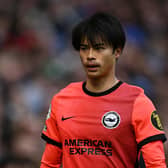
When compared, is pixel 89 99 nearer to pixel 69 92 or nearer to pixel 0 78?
pixel 69 92

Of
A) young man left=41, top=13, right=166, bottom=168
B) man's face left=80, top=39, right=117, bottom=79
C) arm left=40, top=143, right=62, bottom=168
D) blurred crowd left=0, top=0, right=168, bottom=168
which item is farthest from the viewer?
blurred crowd left=0, top=0, right=168, bottom=168

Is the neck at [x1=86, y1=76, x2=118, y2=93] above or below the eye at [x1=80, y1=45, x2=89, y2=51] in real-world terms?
below

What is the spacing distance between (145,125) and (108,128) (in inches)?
10.0

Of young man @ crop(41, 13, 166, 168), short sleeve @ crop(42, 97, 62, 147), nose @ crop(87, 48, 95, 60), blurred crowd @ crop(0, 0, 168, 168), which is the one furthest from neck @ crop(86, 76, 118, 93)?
blurred crowd @ crop(0, 0, 168, 168)

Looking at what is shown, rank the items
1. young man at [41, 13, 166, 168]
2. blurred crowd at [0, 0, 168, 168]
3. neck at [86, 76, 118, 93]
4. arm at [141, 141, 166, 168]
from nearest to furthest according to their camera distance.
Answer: arm at [141, 141, 166, 168]
young man at [41, 13, 166, 168]
neck at [86, 76, 118, 93]
blurred crowd at [0, 0, 168, 168]

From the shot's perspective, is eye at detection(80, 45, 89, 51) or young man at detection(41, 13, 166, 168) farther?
eye at detection(80, 45, 89, 51)

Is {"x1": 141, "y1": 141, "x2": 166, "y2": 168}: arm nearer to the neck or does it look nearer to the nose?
the neck

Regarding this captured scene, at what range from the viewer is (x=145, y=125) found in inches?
147

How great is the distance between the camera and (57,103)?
4121 mm

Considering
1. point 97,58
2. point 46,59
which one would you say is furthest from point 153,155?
point 46,59

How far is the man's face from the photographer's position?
12.7 feet

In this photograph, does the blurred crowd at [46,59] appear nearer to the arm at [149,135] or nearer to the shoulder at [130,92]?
the shoulder at [130,92]

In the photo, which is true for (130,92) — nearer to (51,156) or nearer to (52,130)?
(52,130)

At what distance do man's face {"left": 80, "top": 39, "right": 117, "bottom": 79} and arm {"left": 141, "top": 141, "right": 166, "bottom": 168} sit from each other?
2.02ft
